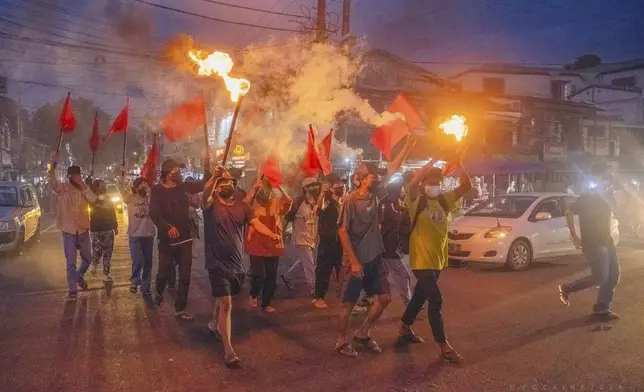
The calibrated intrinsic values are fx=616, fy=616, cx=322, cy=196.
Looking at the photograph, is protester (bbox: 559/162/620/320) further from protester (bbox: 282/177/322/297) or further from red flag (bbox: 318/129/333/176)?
red flag (bbox: 318/129/333/176)

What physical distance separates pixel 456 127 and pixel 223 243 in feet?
9.30

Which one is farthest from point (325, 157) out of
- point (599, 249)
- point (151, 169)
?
point (599, 249)

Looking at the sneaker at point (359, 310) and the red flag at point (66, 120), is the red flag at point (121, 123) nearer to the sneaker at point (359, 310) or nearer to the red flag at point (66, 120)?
the red flag at point (66, 120)

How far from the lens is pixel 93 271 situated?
10.8 meters

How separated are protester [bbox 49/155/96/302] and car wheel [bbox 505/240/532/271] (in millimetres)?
7216

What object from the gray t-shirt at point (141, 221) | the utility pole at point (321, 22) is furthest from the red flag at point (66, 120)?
the utility pole at point (321, 22)

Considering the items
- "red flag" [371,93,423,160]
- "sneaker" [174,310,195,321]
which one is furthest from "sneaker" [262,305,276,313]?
"red flag" [371,93,423,160]

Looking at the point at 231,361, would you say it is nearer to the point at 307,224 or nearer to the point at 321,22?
the point at 307,224

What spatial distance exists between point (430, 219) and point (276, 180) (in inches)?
112

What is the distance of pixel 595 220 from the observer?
7.36 m

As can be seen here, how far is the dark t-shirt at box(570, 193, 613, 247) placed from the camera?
734cm

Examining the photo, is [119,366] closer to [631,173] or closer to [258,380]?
[258,380]

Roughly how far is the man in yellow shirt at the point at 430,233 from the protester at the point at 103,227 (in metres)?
5.35

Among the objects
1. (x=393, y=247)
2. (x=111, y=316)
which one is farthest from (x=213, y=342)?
(x=393, y=247)
